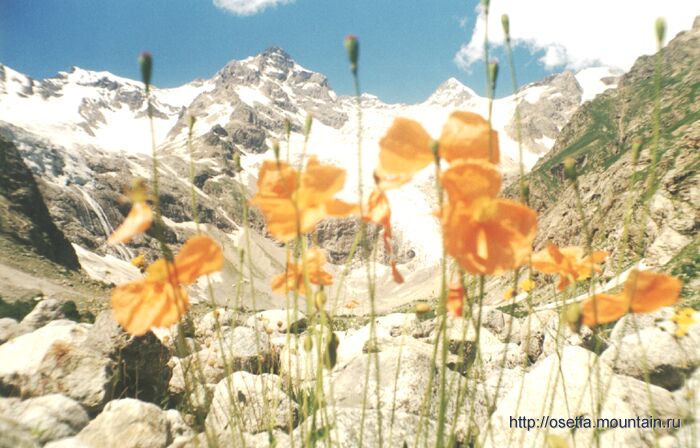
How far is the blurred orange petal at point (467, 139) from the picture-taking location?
3.10 feet

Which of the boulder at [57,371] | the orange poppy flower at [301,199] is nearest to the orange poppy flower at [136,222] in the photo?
the orange poppy flower at [301,199]

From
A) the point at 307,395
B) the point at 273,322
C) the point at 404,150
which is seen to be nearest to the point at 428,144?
the point at 404,150

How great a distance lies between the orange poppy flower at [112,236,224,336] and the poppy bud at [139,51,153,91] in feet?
1.27

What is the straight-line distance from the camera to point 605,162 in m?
56.3

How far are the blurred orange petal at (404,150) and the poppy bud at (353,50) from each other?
0.78ft

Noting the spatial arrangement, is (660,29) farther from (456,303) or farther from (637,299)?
(456,303)

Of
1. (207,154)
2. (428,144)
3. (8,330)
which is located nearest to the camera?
(428,144)

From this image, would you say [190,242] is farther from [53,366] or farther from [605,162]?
[605,162]

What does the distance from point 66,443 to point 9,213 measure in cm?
4278

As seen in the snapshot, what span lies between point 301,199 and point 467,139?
43 cm

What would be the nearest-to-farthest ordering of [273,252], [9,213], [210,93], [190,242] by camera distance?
[190,242]
[9,213]
[273,252]
[210,93]

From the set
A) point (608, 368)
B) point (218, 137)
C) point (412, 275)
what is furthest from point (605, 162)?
point (218, 137)

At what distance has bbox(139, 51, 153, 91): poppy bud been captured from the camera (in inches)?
39.4

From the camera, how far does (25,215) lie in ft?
119
